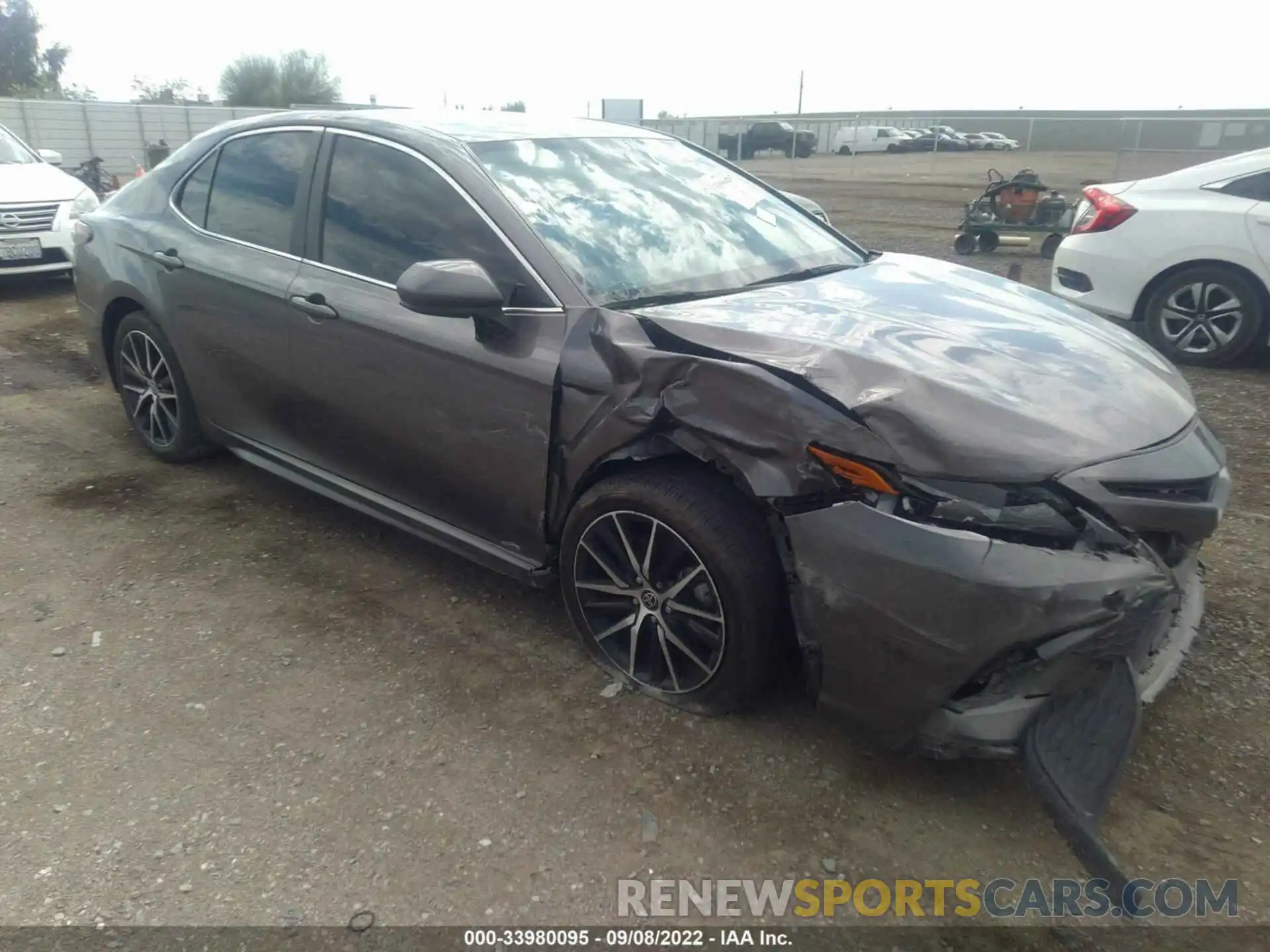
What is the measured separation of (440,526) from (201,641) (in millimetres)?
911

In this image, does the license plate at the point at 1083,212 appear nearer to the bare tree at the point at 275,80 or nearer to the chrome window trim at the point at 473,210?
the chrome window trim at the point at 473,210

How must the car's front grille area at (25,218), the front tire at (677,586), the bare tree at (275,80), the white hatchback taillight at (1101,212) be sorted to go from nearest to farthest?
the front tire at (677,586), the white hatchback taillight at (1101,212), the car's front grille area at (25,218), the bare tree at (275,80)

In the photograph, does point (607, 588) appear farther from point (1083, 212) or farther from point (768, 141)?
point (768, 141)

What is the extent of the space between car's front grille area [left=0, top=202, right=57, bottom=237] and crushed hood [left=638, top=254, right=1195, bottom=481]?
8.17m

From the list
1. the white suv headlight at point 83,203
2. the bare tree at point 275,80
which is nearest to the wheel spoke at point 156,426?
the white suv headlight at point 83,203

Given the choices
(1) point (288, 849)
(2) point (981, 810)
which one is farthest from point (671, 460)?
(1) point (288, 849)

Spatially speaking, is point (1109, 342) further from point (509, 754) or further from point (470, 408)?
point (509, 754)

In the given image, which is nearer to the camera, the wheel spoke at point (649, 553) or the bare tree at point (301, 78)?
the wheel spoke at point (649, 553)

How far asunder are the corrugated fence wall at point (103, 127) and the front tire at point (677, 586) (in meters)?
24.0

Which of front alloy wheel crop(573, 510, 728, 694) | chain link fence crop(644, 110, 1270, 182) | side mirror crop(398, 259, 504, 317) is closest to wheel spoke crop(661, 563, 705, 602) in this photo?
front alloy wheel crop(573, 510, 728, 694)

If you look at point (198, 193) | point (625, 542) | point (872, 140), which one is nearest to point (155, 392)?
point (198, 193)

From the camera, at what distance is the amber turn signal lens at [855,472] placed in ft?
7.44

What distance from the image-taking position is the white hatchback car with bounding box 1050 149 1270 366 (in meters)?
6.14

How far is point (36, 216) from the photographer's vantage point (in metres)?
8.54
